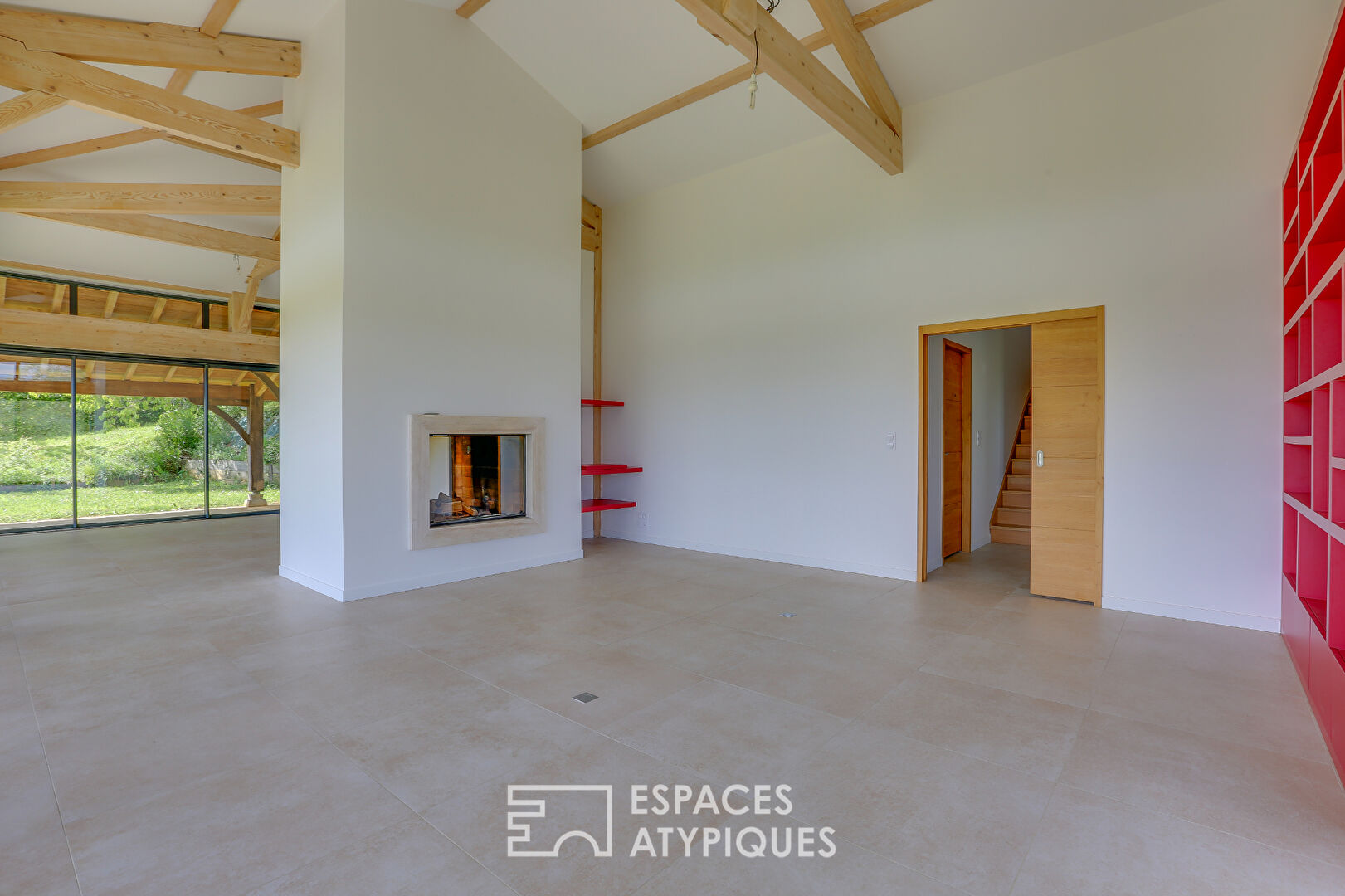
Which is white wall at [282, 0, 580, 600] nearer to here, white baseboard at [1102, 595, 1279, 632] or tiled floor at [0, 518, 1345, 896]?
tiled floor at [0, 518, 1345, 896]

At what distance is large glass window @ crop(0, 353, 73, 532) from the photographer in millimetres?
7719

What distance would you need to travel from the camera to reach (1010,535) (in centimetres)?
739

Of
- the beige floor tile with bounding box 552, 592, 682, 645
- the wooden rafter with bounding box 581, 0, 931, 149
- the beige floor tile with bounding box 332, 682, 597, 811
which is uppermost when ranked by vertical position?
the wooden rafter with bounding box 581, 0, 931, 149

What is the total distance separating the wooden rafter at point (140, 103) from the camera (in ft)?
12.7

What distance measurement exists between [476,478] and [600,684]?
273cm

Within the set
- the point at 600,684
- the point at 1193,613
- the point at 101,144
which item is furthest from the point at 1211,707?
the point at 101,144

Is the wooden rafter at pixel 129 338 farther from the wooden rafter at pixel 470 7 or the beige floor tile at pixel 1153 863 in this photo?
the beige floor tile at pixel 1153 863

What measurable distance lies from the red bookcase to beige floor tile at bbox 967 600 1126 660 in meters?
0.81

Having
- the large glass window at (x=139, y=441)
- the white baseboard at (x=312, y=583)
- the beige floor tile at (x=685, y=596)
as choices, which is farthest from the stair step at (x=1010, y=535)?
the large glass window at (x=139, y=441)

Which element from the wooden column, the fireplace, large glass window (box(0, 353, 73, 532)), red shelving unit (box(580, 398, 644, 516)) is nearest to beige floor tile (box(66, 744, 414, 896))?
the fireplace

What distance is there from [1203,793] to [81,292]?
11.8 meters

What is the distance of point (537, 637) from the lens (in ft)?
12.2

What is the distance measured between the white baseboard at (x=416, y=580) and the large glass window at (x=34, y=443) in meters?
5.20

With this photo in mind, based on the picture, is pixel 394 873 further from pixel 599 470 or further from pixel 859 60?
pixel 859 60
